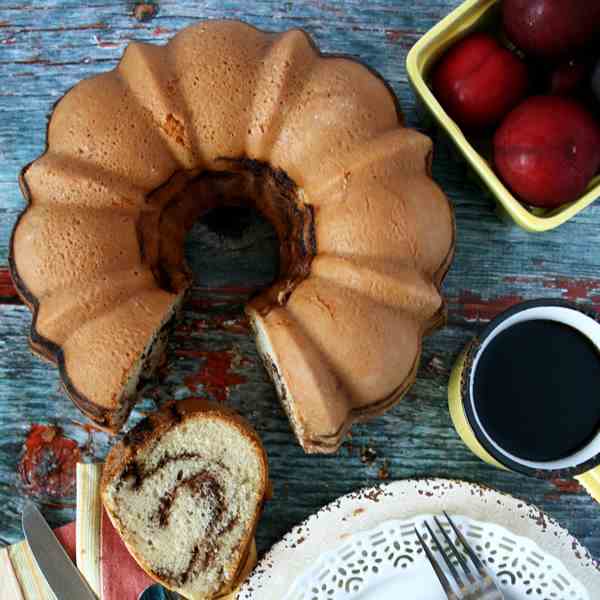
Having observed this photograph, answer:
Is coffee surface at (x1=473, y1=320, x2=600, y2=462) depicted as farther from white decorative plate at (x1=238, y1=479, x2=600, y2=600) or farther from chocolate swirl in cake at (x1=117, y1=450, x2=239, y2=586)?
chocolate swirl in cake at (x1=117, y1=450, x2=239, y2=586)

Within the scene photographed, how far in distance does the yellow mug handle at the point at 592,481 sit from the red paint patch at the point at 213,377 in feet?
2.04

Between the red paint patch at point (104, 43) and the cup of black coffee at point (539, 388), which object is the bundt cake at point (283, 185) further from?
the red paint patch at point (104, 43)

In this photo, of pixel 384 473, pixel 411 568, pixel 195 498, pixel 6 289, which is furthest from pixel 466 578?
pixel 6 289

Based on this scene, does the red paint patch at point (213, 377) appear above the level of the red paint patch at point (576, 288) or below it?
below

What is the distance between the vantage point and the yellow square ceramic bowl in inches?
48.0

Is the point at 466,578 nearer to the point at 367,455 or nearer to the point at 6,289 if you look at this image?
the point at 367,455

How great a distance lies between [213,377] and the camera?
1396 millimetres

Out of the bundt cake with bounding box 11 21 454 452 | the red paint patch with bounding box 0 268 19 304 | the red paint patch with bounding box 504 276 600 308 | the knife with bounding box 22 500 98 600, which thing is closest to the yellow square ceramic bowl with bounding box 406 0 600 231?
the bundt cake with bounding box 11 21 454 452

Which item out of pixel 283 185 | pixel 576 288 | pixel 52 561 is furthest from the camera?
pixel 576 288

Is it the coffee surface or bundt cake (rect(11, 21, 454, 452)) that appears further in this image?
the coffee surface

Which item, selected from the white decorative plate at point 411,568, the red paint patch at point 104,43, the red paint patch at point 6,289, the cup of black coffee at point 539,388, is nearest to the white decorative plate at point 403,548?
the white decorative plate at point 411,568

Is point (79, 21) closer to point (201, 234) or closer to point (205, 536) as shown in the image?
point (201, 234)

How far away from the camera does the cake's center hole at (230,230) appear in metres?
1.21

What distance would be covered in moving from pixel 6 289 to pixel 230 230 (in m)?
0.43
